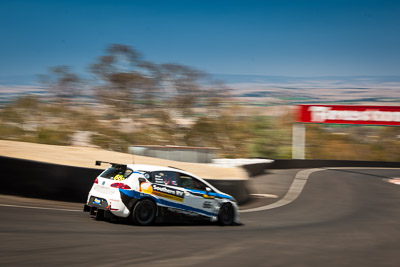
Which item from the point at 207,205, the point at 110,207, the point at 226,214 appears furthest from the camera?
the point at 226,214

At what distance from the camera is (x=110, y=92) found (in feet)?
208

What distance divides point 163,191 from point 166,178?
1.21ft

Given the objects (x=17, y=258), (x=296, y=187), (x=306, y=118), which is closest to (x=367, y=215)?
(x=296, y=187)

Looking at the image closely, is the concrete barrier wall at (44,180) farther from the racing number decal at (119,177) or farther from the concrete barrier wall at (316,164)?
the concrete barrier wall at (316,164)

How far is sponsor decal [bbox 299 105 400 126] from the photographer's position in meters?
46.7

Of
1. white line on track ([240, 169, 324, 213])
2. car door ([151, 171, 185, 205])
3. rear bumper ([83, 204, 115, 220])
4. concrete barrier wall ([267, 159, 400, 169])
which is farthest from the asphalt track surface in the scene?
concrete barrier wall ([267, 159, 400, 169])

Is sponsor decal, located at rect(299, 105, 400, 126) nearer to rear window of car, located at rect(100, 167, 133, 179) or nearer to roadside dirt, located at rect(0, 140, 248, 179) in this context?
roadside dirt, located at rect(0, 140, 248, 179)

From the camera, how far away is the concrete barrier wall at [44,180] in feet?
46.8

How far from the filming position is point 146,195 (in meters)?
11.4

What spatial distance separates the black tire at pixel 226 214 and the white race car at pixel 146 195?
251mm

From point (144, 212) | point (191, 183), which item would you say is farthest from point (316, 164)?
point (144, 212)

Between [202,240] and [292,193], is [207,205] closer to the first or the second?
[202,240]

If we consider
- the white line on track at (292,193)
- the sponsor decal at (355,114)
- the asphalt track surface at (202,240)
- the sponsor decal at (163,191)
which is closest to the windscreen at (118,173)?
the sponsor decal at (163,191)

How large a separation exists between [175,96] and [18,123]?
59.3 ft
